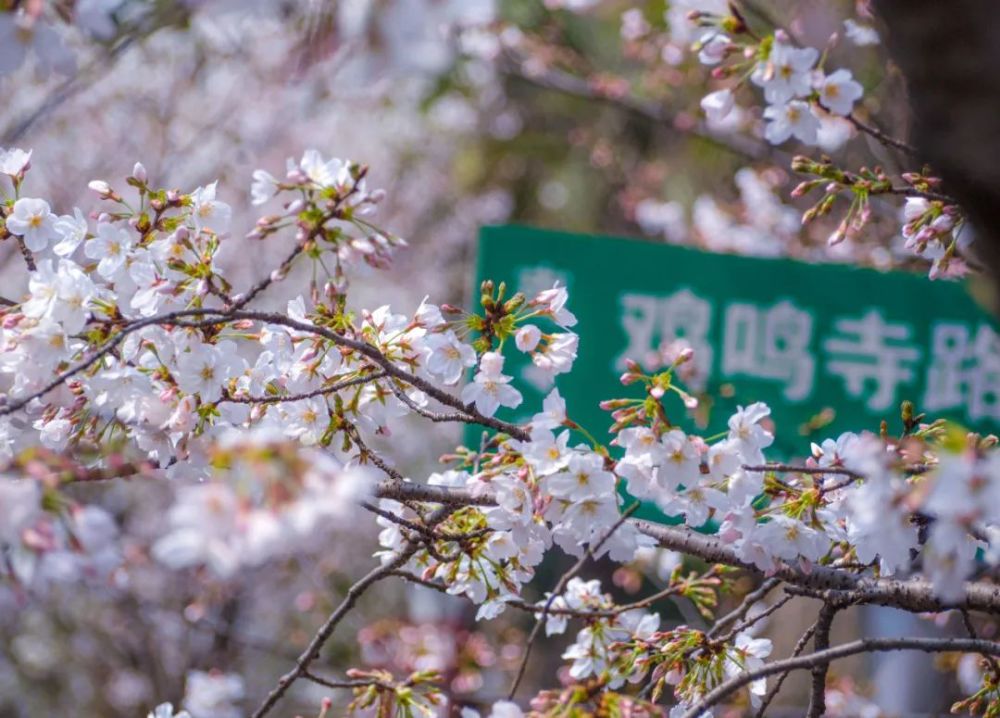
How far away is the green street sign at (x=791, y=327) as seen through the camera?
3.49 meters

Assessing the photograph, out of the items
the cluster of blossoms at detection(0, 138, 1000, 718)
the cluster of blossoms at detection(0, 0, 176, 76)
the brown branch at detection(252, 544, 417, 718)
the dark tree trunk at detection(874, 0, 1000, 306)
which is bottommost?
the brown branch at detection(252, 544, 417, 718)

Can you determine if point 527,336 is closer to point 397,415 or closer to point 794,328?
point 397,415

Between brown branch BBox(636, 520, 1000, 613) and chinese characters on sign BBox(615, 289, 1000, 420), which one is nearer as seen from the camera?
brown branch BBox(636, 520, 1000, 613)

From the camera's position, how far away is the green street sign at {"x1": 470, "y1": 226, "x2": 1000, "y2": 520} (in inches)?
137

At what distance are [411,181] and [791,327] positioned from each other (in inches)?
210

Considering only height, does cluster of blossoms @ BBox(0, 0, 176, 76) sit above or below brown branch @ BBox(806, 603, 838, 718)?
above

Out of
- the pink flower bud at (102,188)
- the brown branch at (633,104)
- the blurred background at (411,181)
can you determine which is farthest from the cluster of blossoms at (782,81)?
the brown branch at (633,104)

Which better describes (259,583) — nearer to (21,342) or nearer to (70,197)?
(70,197)

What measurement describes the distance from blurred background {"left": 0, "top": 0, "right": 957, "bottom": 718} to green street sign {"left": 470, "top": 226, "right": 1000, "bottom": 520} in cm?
43

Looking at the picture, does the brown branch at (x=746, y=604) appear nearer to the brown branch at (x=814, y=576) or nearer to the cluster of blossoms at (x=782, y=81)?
the brown branch at (x=814, y=576)

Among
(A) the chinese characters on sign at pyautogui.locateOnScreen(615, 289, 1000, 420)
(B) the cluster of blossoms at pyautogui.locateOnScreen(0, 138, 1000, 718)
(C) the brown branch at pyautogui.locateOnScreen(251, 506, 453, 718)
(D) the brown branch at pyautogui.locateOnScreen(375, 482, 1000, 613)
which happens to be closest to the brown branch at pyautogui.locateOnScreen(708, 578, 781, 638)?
(B) the cluster of blossoms at pyautogui.locateOnScreen(0, 138, 1000, 718)

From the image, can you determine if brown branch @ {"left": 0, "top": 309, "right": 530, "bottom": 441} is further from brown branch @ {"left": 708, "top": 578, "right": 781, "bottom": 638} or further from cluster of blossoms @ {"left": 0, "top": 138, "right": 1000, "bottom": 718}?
brown branch @ {"left": 708, "top": 578, "right": 781, "bottom": 638}

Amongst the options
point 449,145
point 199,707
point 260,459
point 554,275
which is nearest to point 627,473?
point 260,459

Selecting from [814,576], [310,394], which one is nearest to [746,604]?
[814,576]
